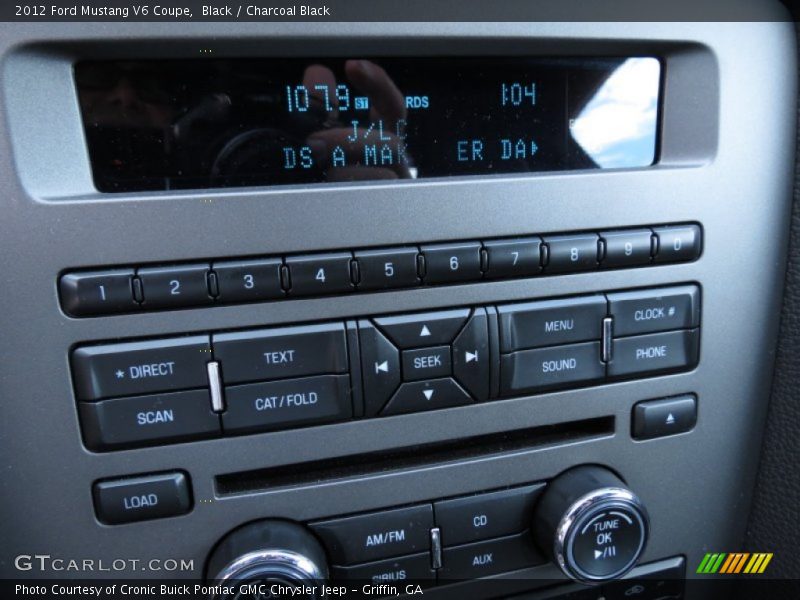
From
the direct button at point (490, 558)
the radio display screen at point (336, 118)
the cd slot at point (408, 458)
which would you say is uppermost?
the radio display screen at point (336, 118)

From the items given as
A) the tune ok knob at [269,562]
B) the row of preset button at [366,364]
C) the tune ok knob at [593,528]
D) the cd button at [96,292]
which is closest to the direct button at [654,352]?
the row of preset button at [366,364]

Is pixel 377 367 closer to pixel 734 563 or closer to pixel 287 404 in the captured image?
pixel 287 404

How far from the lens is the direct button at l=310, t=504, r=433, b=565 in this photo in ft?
1.86

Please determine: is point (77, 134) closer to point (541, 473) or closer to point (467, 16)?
point (467, 16)

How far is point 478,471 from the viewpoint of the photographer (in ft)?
1.94

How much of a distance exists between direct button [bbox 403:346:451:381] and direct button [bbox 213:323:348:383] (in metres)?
0.06

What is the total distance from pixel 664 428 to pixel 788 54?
0.38m

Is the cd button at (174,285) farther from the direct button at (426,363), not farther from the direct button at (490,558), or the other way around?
the direct button at (490,558)

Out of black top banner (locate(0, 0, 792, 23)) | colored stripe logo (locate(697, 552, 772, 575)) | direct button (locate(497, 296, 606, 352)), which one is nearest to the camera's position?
black top banner (locate(0, 0, 792, 23))

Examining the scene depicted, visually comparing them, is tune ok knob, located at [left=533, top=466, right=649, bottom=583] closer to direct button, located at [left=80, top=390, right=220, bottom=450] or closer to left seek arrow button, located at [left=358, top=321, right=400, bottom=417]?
left seek arrow button, located at [left=358, top=321, right=400, bottom=417]

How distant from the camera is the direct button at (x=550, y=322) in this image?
1.83ft

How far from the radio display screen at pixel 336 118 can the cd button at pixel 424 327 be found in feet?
0.41

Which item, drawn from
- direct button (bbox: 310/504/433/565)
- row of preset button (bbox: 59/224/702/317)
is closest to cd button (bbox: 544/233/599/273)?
row of preset button (bbox: 59/224/702/317)

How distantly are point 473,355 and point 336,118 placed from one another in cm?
24
